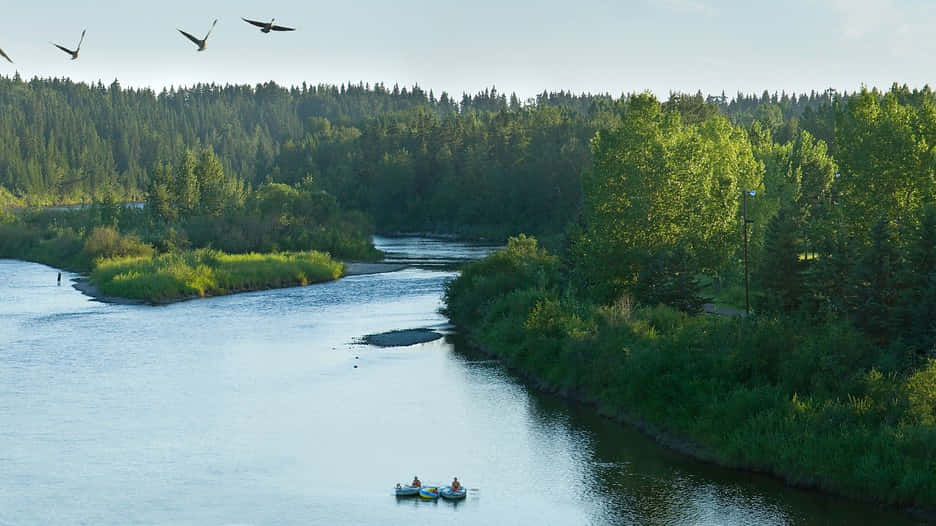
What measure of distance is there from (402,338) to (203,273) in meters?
40.4

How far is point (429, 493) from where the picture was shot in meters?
41.2

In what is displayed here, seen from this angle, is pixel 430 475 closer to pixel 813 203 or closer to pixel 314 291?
pixel 314 291

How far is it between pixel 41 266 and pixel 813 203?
103 meters

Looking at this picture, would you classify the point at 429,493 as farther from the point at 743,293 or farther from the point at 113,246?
the point at 113,246

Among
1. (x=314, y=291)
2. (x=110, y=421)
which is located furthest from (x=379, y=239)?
(x=110, y=421)

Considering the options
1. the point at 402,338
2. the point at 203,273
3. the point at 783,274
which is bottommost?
the point at 402,338

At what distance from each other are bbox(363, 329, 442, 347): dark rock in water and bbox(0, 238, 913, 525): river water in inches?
56.0

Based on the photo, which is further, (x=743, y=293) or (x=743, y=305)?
(x=743, y=293)

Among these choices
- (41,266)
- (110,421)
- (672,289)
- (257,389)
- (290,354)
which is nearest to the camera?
(110,421)

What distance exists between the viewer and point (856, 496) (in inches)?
1558

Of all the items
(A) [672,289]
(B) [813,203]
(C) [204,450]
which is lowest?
(C) [204,450]

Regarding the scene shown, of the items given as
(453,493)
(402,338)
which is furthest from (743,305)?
(453,493)

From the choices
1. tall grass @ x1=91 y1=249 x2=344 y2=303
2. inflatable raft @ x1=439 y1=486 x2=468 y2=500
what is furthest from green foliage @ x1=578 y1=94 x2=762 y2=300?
tall grass @ x1=91 y1=249 x2=344 y2=303

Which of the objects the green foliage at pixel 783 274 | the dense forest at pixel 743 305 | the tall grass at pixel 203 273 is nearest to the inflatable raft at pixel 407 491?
the dense forest at pixel 743 305
